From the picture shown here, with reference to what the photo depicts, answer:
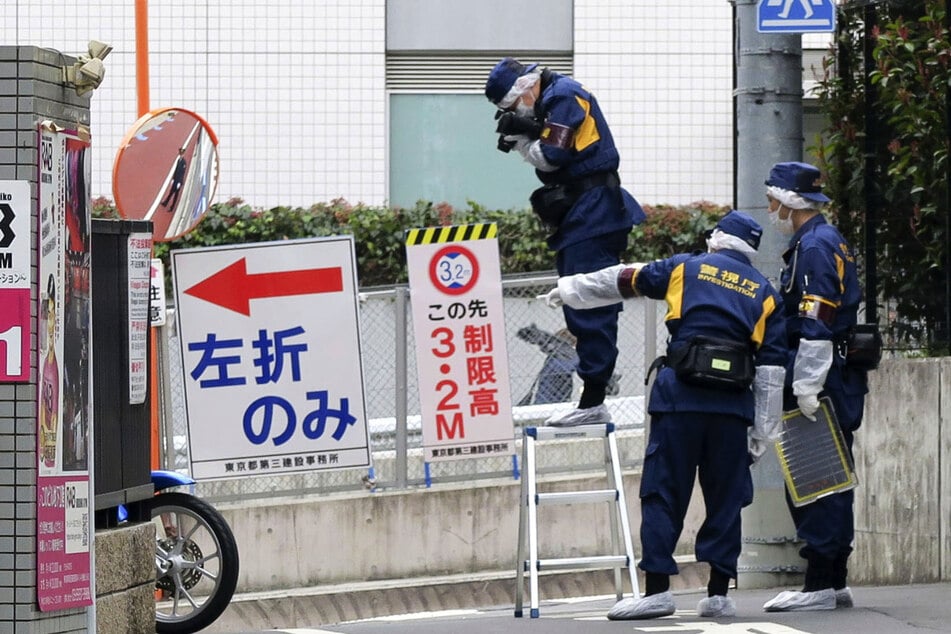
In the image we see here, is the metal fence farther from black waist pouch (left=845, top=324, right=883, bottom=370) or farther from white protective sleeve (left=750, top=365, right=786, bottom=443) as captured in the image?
white protective sleeve (left=750, top=365, right=786, bottom=443)

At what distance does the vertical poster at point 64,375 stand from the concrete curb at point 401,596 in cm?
473

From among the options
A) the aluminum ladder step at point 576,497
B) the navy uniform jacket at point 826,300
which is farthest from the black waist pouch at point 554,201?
the aluminum ladder step at point 576,497

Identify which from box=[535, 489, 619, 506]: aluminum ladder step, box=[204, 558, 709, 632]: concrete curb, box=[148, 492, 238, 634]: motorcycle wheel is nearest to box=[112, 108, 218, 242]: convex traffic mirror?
box=[204, 558, 709, 632]: concrete curb

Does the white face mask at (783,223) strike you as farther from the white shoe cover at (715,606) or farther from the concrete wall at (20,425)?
the concrete wall at (20,425)

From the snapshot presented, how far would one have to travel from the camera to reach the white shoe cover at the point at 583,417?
9.17 metres

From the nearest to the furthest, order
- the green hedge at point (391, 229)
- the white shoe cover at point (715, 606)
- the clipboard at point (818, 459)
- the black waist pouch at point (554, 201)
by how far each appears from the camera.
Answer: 1. the white shoe cover at point (715, 606)
2. the clipboard at point (818, 459)
3. the black waist pouch at point (554, 201)
4. the green hedge at point (391, 229)

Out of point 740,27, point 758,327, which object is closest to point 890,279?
point 740,27

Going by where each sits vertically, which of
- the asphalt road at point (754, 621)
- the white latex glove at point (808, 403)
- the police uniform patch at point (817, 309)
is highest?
the police uniform patch at point (817, 309)

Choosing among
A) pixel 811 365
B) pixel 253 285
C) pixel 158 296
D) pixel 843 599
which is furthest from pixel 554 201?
pixel 253 285

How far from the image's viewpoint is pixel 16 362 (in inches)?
243

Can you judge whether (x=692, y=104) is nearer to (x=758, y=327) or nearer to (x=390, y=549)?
(x=390, y=549)

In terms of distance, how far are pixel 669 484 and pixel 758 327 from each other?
830 mm

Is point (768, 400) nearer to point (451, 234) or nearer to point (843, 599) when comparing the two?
point (843, 599)

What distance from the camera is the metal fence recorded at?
1213 cm
